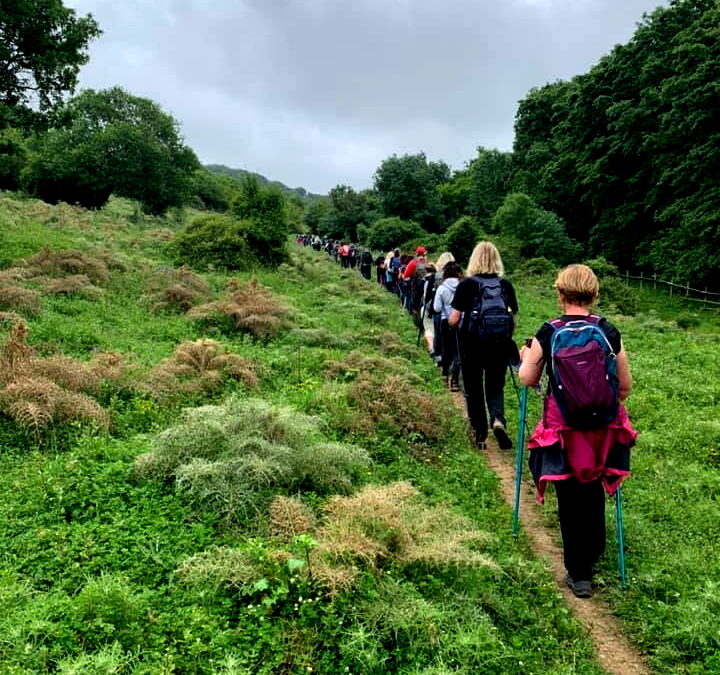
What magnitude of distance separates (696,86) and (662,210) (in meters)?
7.77

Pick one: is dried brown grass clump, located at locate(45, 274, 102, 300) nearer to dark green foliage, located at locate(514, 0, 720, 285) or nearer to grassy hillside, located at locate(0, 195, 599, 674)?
grassy hillside, located at locate(0, 195, 599, 674)

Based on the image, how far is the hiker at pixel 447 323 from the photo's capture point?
9.58 metres

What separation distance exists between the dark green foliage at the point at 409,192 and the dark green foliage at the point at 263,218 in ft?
128

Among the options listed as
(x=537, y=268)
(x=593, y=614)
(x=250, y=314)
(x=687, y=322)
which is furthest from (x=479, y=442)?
(x=537, y=268)

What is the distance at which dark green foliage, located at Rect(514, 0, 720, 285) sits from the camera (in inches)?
1187

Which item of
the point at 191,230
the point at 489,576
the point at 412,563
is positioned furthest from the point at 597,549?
the point at 191,230

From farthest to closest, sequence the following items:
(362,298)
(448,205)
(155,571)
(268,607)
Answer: (448,205) → (362,298) → (155,571) → (268,607)

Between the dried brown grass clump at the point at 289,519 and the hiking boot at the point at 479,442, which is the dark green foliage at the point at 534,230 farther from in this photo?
the dried brown grass clump at the point at 289,519

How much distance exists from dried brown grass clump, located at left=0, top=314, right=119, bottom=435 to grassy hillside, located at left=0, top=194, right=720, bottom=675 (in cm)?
3

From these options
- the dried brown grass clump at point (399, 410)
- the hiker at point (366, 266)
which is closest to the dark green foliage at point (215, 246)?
the hiker at point (366, 266)

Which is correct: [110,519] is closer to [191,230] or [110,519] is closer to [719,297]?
[191,230]

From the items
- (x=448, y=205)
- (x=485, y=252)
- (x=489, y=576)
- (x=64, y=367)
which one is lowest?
(x=489, y=576)

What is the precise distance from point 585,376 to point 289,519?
2.52m

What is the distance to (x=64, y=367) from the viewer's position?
7.08m
